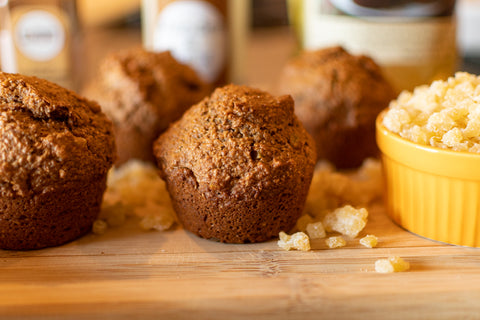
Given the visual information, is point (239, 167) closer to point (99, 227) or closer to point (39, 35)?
point (99, 227)

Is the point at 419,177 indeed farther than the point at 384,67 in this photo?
No

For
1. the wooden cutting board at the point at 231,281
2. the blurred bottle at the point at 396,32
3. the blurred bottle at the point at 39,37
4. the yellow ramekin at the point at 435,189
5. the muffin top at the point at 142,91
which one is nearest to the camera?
the wooden cutting board at the point at 231,281

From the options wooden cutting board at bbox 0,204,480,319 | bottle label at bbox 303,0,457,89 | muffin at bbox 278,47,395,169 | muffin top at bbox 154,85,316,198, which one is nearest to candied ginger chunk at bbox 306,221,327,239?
wooden cutting board at bbox 0,204,480,319

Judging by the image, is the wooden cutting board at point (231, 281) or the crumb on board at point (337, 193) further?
the crumb on board at point (337, 193)

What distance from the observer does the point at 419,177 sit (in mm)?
1082

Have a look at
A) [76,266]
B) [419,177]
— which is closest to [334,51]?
[419,177]

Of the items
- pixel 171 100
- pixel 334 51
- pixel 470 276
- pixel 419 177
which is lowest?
pixel 470 276

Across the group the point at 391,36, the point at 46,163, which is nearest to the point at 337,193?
the point at 46,163

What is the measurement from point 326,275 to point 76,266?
48 cm

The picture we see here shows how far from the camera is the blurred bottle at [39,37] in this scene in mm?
1887

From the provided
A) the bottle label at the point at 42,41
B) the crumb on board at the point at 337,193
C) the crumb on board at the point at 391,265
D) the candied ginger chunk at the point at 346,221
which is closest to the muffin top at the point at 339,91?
the crumb on board at the point at 337,193

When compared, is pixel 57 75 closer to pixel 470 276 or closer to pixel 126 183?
pixel 126 183

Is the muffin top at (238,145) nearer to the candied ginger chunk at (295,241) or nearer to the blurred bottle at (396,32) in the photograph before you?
the candied ginger chunk at (295,241)

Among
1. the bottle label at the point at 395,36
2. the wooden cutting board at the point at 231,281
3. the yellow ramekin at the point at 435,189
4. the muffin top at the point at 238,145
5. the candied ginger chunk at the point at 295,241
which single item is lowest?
the wooden cutting board at the point at 231,281
